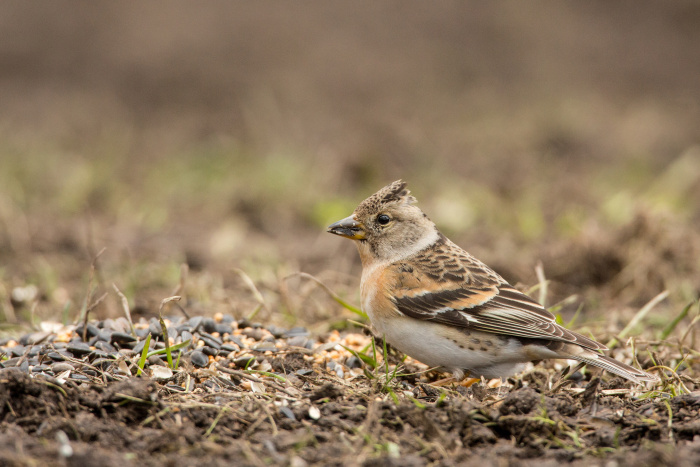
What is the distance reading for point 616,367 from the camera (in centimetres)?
447

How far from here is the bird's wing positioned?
15.2 ft

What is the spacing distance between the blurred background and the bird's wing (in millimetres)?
1103

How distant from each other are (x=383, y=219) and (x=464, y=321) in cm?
107

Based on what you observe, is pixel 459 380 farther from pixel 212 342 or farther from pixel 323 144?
pixel 323 144

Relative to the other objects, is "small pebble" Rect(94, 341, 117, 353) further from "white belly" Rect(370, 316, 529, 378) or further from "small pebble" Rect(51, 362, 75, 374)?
"white belly" Rect(370, 316, 529, 378)

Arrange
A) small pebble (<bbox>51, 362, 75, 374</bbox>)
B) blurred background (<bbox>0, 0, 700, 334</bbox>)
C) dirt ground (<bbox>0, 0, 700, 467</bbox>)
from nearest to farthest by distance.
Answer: dirt ground (<bbox>0, 0, 700, 467</bbox>) < small pebble (<bbox>51, 362, 75, 374</bbox>) < blurred background (<bbox>0, 0, 700, 334</bbox>)

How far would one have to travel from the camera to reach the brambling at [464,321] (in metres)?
4.63

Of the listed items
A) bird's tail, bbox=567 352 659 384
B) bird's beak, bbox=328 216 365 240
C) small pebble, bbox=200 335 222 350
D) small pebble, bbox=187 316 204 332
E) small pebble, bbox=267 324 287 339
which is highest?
bird's beak, bbox=328 216 365 240

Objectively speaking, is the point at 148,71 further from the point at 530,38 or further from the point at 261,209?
the point at 530,38

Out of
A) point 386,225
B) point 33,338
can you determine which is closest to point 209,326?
point 33,338

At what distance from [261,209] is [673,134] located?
Answer: 642 centimetres

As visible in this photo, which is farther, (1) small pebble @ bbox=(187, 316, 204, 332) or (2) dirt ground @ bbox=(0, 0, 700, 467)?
(1) small pebble @ bbox=(187, 316, 204, 332)

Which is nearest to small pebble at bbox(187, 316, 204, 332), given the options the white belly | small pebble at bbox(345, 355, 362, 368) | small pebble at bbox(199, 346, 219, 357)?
small pebble at bbox(199, 346, 219, 357)

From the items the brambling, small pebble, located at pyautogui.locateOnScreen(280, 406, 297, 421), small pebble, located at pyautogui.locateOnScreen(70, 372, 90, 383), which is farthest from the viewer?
the brambling
